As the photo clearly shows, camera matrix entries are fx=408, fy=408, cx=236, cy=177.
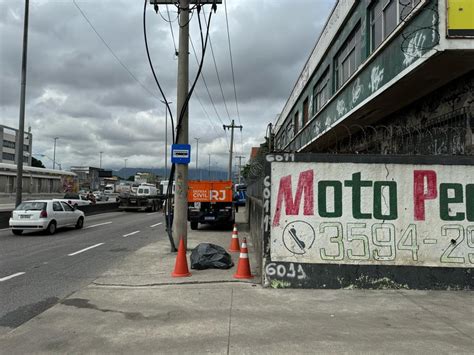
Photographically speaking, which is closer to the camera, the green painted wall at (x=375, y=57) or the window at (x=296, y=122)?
the green painted wall at (x=375, y=57)

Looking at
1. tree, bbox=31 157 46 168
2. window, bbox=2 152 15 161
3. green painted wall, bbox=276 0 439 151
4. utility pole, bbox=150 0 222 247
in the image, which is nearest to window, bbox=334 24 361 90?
green painted wall, bbox=276 0 439 151

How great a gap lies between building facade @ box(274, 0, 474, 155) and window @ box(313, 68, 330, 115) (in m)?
1.52

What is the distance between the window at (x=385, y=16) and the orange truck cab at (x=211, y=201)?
369 inches

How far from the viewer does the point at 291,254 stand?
7367 mm

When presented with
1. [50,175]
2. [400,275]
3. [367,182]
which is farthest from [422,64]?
[50,175]

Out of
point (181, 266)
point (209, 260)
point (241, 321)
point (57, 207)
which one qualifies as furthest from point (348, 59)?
point (57, 207)

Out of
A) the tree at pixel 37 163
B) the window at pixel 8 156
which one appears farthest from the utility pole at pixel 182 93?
the tree at pixel 37 163

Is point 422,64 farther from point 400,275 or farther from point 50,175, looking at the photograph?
point 50,175

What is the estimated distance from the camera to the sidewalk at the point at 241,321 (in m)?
4.64

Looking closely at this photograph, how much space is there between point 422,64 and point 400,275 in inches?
168

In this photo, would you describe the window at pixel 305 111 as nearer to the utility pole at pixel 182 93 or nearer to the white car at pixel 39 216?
the utility pole at pixel 182 93

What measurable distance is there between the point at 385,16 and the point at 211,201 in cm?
1086

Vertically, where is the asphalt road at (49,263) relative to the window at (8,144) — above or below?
below

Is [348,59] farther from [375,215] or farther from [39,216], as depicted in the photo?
[39,216]
